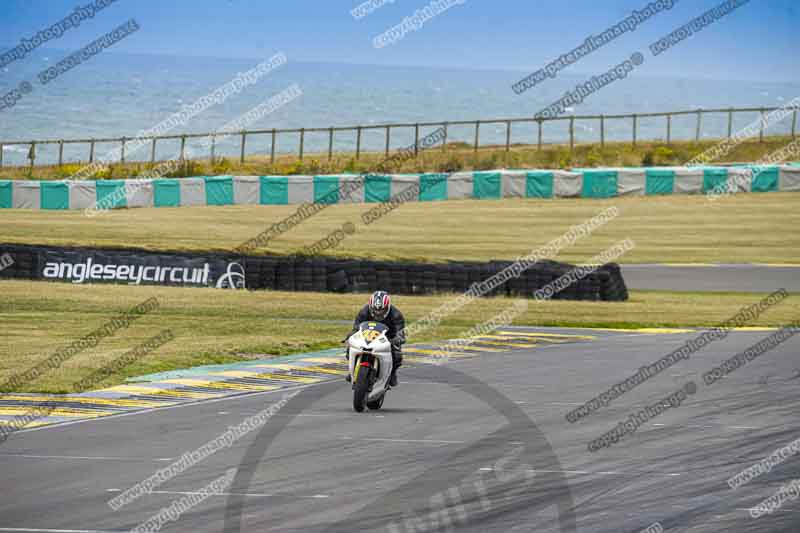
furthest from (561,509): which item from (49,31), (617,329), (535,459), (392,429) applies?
(49,31)

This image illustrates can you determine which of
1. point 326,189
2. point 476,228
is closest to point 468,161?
point 326,189

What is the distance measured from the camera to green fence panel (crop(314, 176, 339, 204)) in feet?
163

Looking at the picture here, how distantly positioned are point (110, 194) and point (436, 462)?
3685cm

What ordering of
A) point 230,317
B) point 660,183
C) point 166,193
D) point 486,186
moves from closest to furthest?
1. point 230,317
2. point 166,193
3. point 486,186
4. point 660,183

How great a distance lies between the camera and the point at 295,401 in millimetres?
17188

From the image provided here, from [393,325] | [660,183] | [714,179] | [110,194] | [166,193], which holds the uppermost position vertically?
[714,179]

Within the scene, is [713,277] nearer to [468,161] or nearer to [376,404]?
[376,404]

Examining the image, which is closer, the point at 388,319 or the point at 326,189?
the point at 388,319

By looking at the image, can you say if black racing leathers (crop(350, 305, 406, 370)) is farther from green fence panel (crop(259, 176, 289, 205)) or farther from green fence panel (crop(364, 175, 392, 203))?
green fence panel (crop(259, 176, 289, 205))

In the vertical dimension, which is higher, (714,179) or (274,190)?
(714,179)

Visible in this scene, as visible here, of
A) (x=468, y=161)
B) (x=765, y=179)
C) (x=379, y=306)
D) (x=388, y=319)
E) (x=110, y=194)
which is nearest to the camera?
(x=379, y=306)

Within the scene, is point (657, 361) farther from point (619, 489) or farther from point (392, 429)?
point (619, 489)

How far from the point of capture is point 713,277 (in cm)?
3691

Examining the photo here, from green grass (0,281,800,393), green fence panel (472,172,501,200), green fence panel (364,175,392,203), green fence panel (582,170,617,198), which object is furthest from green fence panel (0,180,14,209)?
green fence panel (582,170,617,198)
